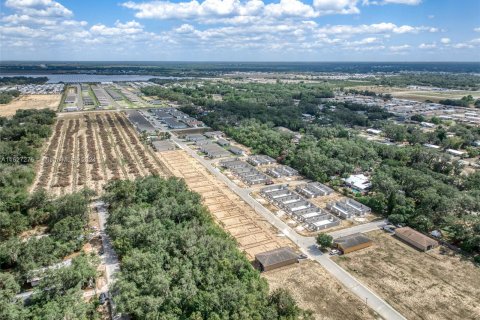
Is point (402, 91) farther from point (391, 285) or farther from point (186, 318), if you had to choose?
point (186, 318)

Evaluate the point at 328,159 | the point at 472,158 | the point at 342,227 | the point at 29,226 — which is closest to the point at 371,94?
the point at 472,158

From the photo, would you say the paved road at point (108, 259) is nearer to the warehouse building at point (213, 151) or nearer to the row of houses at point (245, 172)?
the row of houses at point (245, 172)

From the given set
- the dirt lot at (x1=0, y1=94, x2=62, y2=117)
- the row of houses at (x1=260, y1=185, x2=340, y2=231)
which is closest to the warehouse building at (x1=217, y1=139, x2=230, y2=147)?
the row of houses at (x1=260, y1=185, x2=340, y2=231)

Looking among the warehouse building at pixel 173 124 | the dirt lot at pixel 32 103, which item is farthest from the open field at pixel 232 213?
the dirt lot at pixel 32 103

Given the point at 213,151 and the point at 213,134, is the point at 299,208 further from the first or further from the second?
the point at 213,134

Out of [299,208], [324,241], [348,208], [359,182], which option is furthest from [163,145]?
[324,241]

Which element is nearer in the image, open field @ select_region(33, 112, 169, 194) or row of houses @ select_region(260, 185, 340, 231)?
row of houses @ select_region(260, 185, 340, 231)

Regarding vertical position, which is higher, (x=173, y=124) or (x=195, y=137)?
(x=173, y=124)

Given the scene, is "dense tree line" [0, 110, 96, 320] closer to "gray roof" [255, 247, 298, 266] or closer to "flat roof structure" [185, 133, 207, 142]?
"gray roof" [255, 247, 298, 266]
